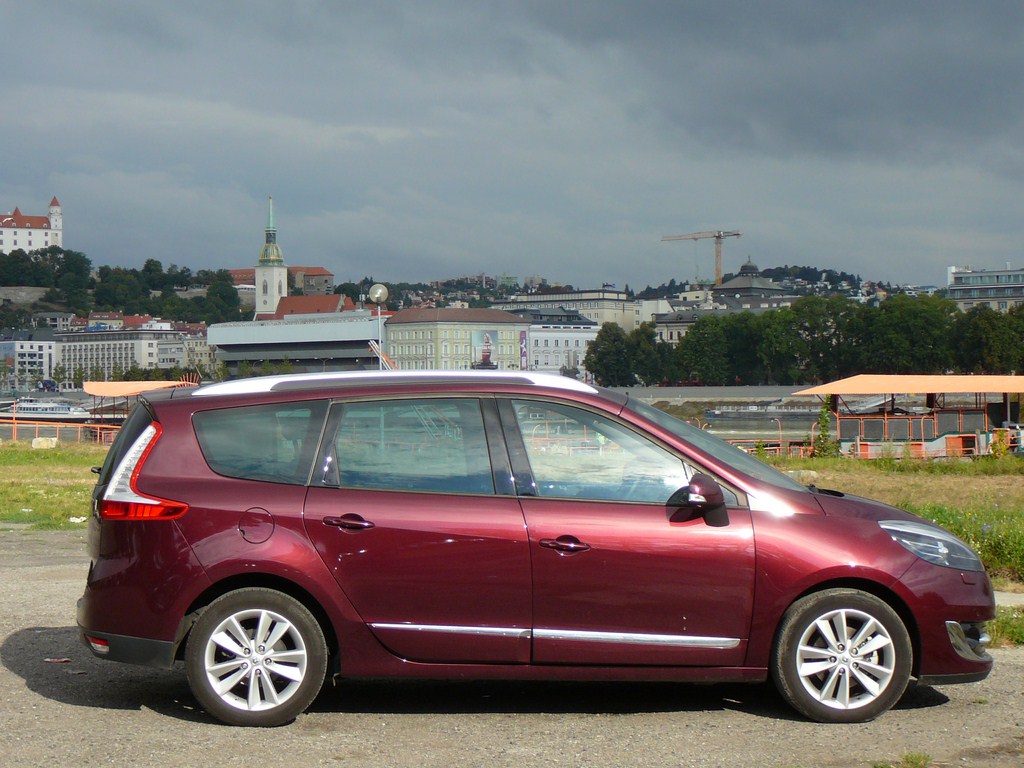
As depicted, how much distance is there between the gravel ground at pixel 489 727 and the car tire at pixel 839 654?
0.37 ft

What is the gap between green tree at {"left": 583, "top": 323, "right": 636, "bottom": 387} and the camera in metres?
183

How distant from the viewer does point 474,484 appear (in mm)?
5949

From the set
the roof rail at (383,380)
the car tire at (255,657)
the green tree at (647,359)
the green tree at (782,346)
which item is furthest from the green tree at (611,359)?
the car tire at (255,657)

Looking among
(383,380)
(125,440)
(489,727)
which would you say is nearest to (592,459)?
(383,380)

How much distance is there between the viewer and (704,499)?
18.9ft

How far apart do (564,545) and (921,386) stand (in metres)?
42.1

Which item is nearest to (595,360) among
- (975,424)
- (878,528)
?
(975,424)

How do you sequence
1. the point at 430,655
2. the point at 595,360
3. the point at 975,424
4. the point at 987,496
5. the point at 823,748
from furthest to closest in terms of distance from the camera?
the point at 595,360
the point at 975,424
the point at 987,496
the point at 430,655
the point at 823,748

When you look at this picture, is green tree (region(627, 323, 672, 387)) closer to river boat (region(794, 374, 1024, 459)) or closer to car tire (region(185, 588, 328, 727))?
river boat (region(794, 374, 1024, 459))

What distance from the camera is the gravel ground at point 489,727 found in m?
5.34

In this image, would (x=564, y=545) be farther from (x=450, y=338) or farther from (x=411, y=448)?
(x=450, y=338)

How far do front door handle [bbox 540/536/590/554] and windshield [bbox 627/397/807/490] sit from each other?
762 millimetres

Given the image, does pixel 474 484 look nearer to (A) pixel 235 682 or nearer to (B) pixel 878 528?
(A) pixel 235 682

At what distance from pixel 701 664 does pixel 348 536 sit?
1.75 metres
